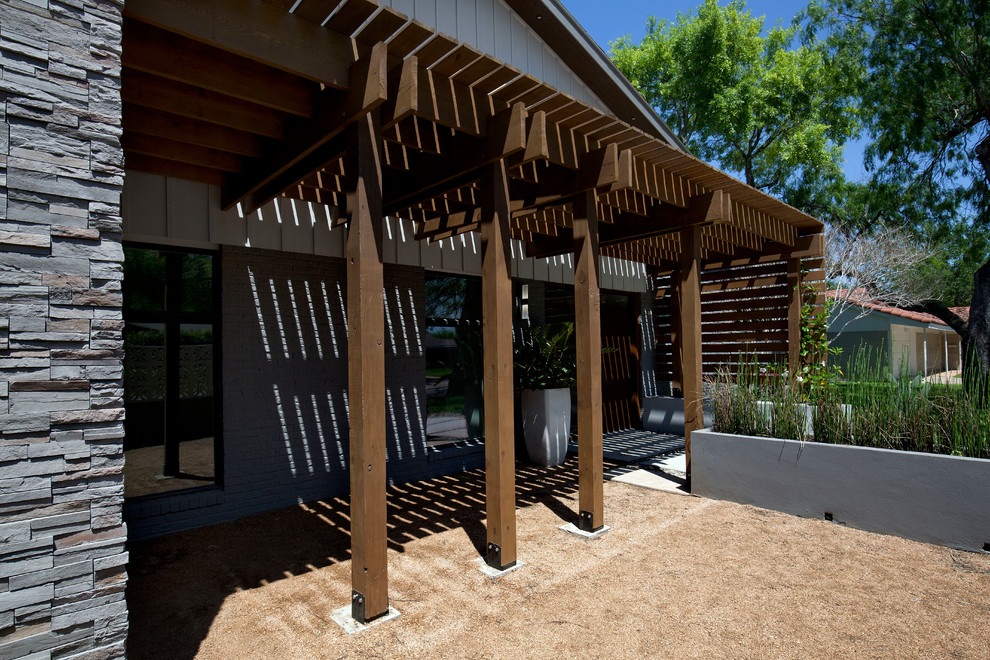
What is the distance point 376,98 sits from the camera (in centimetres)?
258

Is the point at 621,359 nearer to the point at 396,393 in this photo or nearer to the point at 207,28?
the point at 396,393

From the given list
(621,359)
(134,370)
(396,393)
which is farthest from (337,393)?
(621,359)

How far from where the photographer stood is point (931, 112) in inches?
453

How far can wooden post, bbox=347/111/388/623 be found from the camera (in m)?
2.70

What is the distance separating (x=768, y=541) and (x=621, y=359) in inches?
196

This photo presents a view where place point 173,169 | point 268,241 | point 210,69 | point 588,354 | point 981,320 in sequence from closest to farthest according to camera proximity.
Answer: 1. point 210,69
2. point 588,354
3. point 173,169
4. point 268,241
5. point 981,320

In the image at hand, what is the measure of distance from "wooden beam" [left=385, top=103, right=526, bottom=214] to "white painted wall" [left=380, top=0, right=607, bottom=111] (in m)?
2.26

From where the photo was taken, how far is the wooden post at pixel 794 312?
6.91 meters

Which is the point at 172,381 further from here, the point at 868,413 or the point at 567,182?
the point at 868,413

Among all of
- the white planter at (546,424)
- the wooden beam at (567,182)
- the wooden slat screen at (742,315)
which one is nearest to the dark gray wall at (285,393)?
the white planter at (546,424)

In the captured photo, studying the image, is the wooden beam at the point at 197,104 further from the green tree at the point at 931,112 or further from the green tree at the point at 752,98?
the green tree at the point at 752,98

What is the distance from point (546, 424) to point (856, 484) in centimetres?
301

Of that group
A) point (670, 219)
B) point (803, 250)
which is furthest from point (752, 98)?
point (670, 219)

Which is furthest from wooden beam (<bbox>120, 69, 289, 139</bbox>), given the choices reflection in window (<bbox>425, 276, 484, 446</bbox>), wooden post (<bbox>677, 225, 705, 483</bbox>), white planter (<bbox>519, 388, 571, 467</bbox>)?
white planter (<bbox>519, 388, 571, 467</bbox>)
